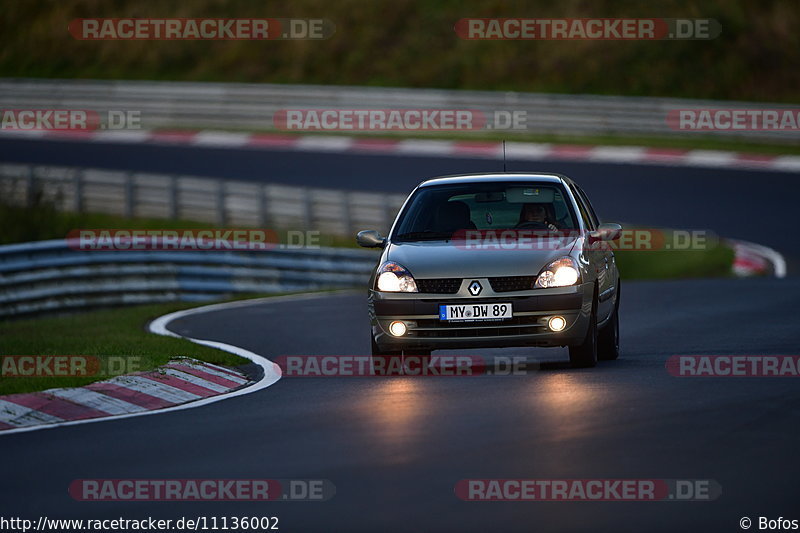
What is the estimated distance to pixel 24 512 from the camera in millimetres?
7328

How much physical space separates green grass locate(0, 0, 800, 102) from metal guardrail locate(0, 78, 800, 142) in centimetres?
469

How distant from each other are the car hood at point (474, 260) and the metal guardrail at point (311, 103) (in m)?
26.3

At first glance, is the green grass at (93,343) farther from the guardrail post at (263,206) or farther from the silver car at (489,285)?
the guardrail post at (263,206)

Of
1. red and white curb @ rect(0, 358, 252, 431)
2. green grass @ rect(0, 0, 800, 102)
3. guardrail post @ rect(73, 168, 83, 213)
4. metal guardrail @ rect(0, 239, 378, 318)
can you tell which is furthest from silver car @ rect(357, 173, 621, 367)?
green grass @ rect(0, 0, 800, 102)

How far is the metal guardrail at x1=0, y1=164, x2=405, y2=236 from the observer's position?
28656mm

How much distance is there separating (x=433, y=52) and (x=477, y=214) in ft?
112

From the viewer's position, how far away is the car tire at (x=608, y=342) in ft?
42.8

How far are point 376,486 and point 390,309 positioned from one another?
4.35 m

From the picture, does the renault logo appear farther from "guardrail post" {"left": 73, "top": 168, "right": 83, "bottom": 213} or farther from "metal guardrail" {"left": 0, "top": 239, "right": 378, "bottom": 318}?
"guardrail post" {"left": 73, "top": 168, "right": 83, "bottom": 213}

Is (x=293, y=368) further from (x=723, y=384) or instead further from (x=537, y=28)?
(x=537, y=28)

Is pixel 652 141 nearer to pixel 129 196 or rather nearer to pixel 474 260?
pixel 129 196

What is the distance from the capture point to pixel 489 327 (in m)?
11.7

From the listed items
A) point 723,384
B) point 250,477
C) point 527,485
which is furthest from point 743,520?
point 723,384

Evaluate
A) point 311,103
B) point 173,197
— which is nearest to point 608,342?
point 173,197
